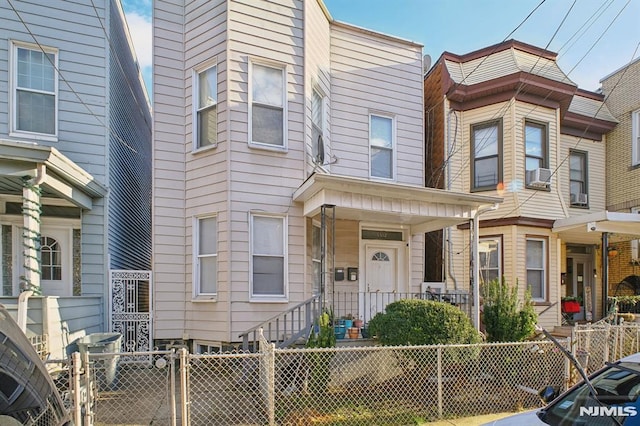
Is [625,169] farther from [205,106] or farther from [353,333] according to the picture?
[205,106]

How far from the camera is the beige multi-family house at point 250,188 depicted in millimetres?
7531

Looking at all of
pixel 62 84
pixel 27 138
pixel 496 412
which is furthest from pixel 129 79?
pixel 496 412

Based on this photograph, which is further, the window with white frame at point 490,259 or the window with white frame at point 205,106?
the window with white frame at point 490,259

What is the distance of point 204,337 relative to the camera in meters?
7.75

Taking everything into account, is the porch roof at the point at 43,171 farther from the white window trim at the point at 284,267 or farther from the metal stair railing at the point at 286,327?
the metal stair railing at the point at 286,327

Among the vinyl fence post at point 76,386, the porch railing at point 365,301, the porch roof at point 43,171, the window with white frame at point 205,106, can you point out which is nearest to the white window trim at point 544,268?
the porch railing at point 365,301

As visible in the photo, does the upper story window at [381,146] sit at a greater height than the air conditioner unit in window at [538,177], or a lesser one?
greater

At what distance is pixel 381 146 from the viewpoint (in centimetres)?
1006

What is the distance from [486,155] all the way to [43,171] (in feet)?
33.1

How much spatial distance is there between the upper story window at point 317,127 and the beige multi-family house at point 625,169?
9.47 meters

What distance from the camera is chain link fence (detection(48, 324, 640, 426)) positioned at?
17.5 feet

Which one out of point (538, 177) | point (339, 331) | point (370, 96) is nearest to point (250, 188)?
point (339, 331)

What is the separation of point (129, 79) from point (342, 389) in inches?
373

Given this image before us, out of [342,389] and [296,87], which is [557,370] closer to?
[342,389]
